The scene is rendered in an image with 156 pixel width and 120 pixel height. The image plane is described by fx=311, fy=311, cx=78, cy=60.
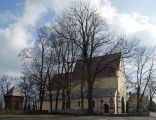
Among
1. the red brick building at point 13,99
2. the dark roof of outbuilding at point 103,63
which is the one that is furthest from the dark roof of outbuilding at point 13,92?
the dark roof of outbuilding at point 103,63

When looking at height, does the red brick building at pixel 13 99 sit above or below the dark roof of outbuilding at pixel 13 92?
below

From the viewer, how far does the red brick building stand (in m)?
91.8

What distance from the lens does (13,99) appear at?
92625 mm

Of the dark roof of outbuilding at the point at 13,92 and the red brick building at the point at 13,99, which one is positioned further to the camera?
the dark roof of outbuilding at the point at 13,92

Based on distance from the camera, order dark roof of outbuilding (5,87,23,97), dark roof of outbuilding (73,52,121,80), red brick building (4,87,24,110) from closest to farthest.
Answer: dark roof of outbuilding (73,52,121,80)
red brick building (4,87,24,110)
dark roof of outbuilding (5,87,23,97)

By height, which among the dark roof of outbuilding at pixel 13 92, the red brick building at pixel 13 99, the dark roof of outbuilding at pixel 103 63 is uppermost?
the dark roof of outbuilding at pixel 103 63

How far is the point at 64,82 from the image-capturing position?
57.3m

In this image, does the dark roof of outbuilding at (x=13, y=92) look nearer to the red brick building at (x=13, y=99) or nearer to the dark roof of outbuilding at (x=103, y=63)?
the red brick building at (x=13, y=99)

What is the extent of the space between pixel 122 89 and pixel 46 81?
26521mm

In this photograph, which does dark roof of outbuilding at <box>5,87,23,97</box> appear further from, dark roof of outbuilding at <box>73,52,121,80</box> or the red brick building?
dark roof of outbuilding at <box>73,52,121,80</box>

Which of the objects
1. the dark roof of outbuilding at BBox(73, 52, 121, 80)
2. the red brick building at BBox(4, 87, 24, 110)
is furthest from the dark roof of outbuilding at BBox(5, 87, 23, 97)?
the dark roof of outbuilding at BBox(73, 52, 121, 80)

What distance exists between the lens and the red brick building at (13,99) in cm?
9175

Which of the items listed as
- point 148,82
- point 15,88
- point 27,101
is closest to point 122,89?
point 148,82

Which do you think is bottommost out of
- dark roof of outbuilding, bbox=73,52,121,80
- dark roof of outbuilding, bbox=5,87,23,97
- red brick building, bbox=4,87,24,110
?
red brick building, bbox=4,87,24,110
